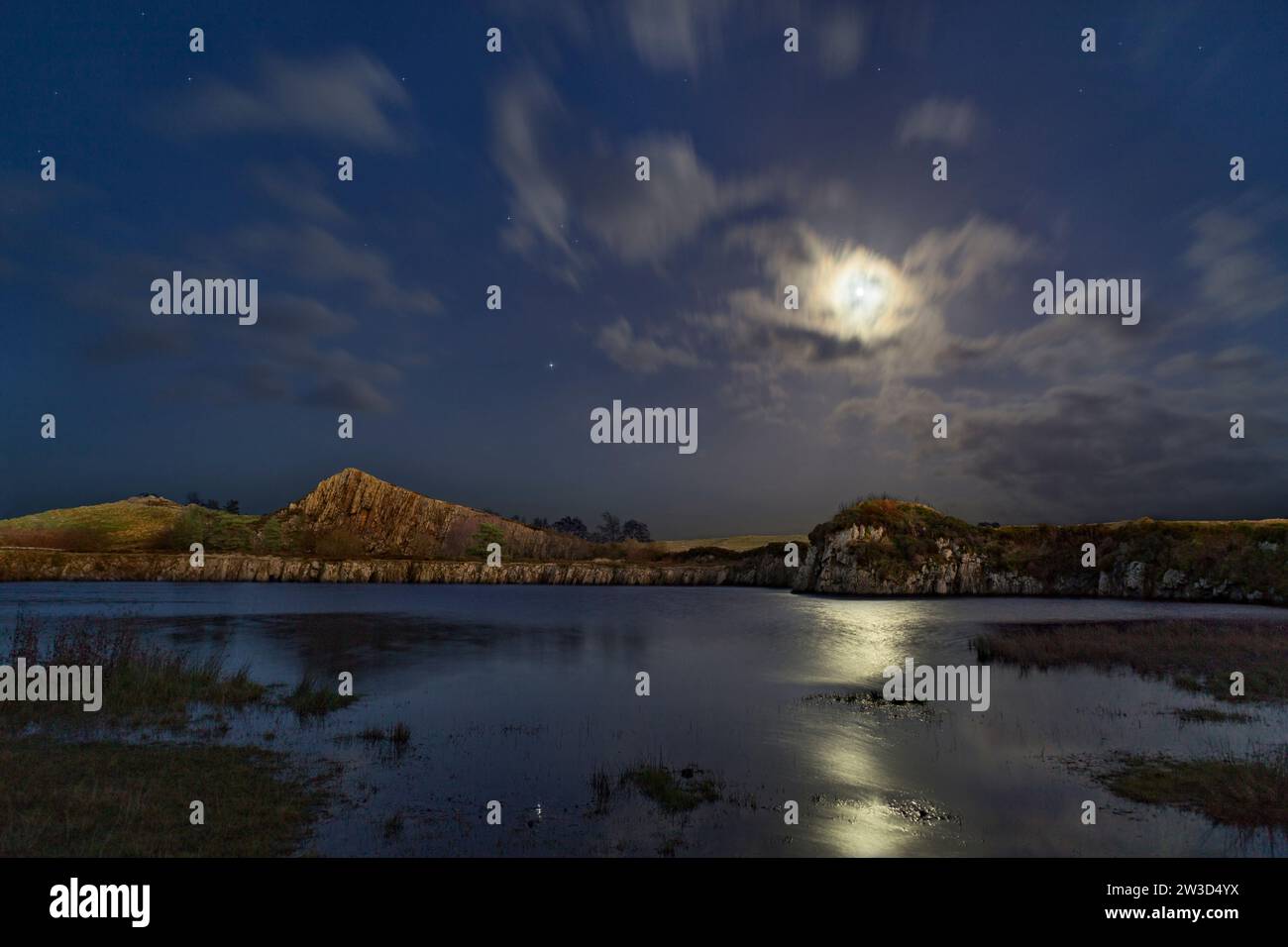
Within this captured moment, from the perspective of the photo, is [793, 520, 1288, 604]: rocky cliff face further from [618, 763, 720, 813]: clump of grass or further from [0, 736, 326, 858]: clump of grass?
[0, 736, 326, 858]: clump of grass

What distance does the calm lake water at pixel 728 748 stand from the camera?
40.8 feet

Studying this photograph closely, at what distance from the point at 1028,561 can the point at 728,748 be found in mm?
118878

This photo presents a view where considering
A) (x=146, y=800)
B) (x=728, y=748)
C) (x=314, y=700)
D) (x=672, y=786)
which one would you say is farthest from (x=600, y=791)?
(x=314, y=700)

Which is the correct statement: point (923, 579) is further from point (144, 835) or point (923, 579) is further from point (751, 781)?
→ point (144, 835)

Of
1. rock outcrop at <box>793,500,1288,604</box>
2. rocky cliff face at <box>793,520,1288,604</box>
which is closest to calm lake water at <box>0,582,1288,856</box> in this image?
rocky cliff face at <box>793,520,1288,604</box>

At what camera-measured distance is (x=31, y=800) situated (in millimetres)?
12203

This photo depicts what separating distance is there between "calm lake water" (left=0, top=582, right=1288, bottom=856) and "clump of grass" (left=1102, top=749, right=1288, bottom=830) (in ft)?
2.02

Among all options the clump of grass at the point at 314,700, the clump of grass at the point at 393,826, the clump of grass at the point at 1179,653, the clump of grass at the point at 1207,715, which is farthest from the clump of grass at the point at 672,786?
the clump of grass at the point at 1179,653

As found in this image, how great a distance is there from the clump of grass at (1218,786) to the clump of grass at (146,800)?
1828 centimetres

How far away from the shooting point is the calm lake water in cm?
1242

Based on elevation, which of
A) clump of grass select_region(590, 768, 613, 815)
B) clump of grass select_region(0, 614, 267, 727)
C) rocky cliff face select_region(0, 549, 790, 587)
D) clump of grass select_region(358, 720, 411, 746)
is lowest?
rocky cliff face select_region(0, 549, 790, 587)

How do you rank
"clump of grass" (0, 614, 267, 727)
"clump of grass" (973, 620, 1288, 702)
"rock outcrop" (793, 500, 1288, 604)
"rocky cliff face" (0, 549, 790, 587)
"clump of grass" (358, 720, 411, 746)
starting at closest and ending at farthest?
"clump of grass" (358, 720, 411, 746), "clump of grass" (0, 614, 267, 727), "clump of grass" (973, 620, 1288, 702), "rock outcrop" (793, 500, 1288, 604), "rocky cliff face" (0, 549, 790, 587)
